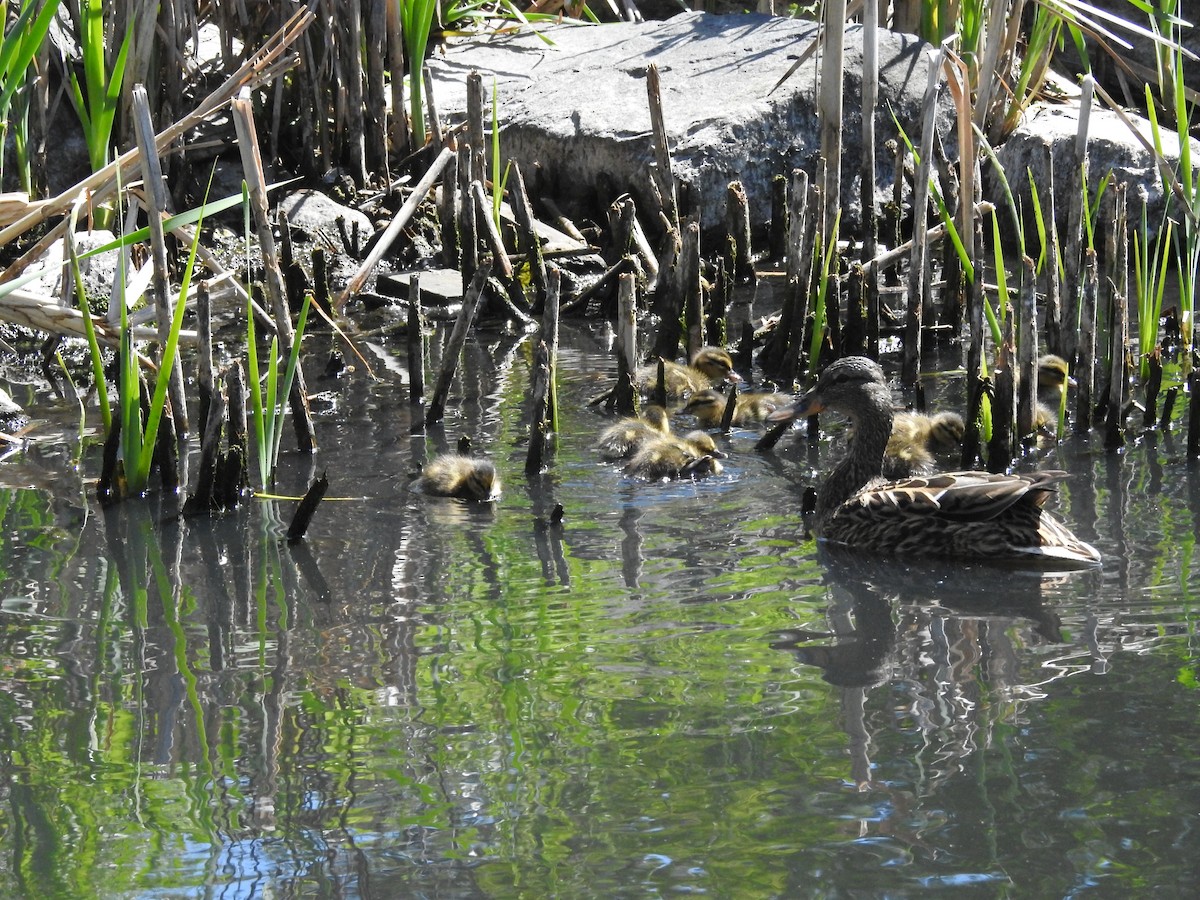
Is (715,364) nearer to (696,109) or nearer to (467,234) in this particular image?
(467,234)

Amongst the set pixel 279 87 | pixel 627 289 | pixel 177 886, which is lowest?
pixel 177 886

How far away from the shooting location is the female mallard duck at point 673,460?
19.1ft

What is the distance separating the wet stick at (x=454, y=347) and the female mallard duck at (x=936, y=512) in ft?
6.05

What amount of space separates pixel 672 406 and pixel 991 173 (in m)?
4.53

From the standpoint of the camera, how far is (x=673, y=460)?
5.84 m

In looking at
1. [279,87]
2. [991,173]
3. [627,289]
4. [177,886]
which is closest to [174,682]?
[177,886]

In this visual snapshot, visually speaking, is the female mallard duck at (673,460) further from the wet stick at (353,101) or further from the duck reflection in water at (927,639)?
the wet stick at (353,101)

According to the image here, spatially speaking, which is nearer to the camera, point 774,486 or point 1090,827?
point 1090,827

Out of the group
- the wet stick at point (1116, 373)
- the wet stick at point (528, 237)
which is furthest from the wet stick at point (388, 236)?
the wet stick at point (1116, 373)

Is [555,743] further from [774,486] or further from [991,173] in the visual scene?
[991,173]

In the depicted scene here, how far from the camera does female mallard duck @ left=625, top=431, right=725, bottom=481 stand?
19.1 ft

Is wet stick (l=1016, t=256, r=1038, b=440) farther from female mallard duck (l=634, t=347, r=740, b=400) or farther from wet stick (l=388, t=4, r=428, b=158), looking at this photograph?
wet stick (l=388, t=4, r=428, b=158)

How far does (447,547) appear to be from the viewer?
5043 millimetres

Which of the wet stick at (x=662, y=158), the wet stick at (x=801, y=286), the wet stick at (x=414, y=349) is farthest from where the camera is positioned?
the wet stick at (x=662, y=158)
